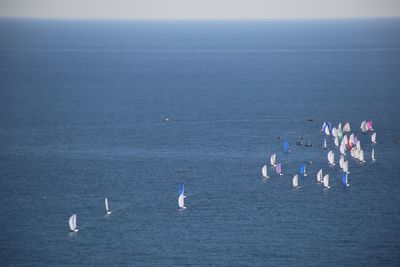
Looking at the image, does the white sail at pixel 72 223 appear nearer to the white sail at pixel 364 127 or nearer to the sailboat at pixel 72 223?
the sailboat at pixel 72 223

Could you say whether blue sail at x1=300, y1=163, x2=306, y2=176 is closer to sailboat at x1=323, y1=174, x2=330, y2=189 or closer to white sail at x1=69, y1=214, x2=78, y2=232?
sailboat at x1=323, y1=174, x2=330, y2=189

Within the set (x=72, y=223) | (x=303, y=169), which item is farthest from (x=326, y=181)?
(x=72, y=223)

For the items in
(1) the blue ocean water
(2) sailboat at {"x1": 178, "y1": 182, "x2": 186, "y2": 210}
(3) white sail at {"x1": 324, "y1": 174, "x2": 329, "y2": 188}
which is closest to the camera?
(1) the blue ocean water

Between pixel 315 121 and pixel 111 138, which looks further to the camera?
pixel 315 121

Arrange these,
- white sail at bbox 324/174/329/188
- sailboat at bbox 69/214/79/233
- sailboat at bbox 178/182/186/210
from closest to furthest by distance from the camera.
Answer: sailboat at bbox 69/214/79/233, sailboat at bbox 178/182/186/210, white sail at bbox 324/174/329/188

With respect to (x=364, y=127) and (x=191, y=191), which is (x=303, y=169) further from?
(x=364, y=127)

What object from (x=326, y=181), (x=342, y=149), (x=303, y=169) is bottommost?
(x=326, y=181)

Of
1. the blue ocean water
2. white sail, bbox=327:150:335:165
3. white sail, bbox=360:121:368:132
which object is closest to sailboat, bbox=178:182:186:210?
the blue ocean water

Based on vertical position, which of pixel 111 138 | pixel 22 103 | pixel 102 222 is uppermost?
pixel 22 103

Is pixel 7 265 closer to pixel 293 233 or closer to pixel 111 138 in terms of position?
pixel 293 233

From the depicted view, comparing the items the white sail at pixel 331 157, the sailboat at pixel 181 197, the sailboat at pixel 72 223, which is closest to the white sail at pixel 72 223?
the sailboat at pixel 72 223

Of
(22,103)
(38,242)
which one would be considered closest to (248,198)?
(38,242)
